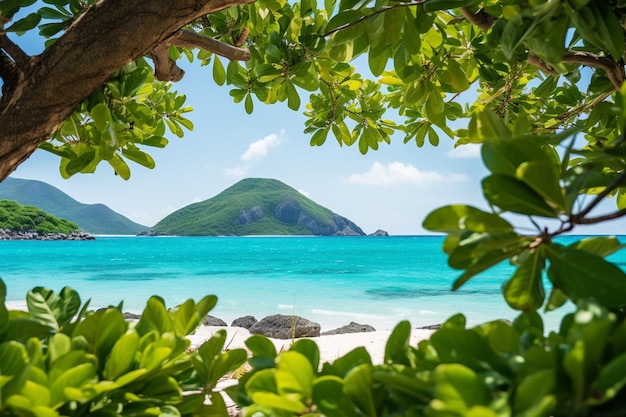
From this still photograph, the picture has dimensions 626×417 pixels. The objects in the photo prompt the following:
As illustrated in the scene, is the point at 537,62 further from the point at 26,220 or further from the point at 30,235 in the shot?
the point at 30,235

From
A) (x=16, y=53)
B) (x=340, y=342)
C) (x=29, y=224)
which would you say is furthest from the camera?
(x=29, y=224)

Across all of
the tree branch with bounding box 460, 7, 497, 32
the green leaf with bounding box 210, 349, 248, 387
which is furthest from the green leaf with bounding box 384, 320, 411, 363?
the tree branch with bounding box 460, 7, 497, 32

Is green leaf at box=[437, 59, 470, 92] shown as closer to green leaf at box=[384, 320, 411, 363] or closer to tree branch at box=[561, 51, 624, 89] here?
tree branch at box=[561, 51, 624, 89]

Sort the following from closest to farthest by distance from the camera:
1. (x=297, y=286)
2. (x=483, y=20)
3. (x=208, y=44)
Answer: (x=483, y=20) < (x=208, y=44) < (x=297, y=286)

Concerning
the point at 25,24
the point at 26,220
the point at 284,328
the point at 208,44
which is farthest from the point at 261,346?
the point at 26,220

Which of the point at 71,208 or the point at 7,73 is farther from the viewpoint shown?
the point at 71,208

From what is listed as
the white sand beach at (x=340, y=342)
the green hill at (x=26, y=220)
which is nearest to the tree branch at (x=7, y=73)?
the white sand beach at (x=340, y=342)

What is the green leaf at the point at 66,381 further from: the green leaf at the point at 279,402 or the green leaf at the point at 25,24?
the green leaf at the point at 25,24

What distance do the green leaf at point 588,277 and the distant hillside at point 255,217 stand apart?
227 ft

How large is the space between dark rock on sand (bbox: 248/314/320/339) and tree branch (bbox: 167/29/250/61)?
504 centimetres

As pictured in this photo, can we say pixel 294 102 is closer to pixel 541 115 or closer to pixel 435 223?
pixel 541 115

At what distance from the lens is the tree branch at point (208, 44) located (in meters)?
1.65

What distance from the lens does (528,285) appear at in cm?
54

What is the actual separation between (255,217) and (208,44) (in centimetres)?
6923
